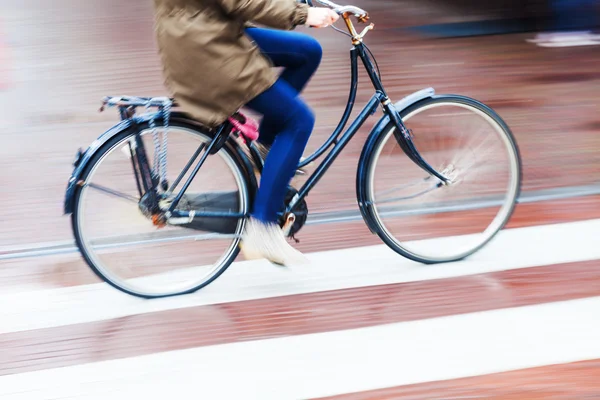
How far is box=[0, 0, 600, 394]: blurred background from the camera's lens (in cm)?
468

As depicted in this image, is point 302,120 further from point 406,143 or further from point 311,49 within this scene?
point 406,143

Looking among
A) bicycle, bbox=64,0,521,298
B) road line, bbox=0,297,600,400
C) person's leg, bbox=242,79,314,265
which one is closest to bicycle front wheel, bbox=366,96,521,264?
bicycle, bbox=64,0,521,298

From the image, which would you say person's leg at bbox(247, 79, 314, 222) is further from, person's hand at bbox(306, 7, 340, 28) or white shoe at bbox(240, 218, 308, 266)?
person's hand at bbox(306, 7, 340, 28)

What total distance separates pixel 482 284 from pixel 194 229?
4.83 feet

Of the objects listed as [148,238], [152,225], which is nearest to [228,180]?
[152,225]

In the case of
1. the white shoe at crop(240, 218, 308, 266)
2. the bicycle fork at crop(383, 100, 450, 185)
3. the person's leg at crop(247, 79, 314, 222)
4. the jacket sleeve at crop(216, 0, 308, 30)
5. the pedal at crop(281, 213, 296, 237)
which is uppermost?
the jacket sleeve at crop(216, 0, 308, 30)

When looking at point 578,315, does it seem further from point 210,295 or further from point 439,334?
point 210,295

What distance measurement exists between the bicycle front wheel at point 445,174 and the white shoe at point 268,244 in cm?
48

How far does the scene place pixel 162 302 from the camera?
12.8 feet

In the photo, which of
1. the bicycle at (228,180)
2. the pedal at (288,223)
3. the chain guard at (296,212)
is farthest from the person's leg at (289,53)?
the pedal at (288,223)

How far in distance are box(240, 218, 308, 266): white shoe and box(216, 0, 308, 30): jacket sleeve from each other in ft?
3.18

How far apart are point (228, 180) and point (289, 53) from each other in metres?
0.69

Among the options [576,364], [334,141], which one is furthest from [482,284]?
[334,141]

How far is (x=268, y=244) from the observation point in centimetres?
375
